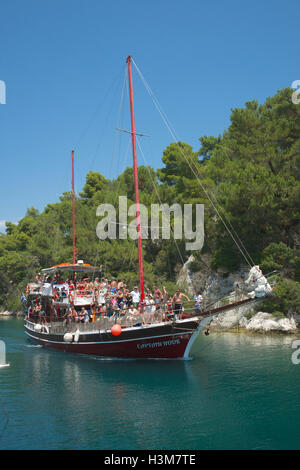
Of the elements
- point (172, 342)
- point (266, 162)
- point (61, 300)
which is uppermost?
point (266, 162)

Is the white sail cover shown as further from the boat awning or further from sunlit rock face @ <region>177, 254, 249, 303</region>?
sunlit rock face @ <region>177, 254, 249, 303</region>

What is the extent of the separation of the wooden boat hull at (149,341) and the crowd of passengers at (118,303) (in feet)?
1.75

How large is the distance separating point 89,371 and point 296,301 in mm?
17141

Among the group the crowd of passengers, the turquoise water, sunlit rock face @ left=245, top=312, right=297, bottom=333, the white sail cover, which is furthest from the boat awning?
the white sail cover

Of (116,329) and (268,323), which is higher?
(116,329)

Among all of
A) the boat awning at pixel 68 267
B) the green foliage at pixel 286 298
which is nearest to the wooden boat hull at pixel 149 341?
the boat awning at pixel 68 267

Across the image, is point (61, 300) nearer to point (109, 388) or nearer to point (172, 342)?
point (172, 342)

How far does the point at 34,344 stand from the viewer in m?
32.2

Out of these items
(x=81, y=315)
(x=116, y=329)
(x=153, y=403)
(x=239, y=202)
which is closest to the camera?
(x=153, y=403)

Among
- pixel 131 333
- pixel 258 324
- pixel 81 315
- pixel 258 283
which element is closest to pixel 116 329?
pixel 131 333

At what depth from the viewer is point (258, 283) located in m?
18.1

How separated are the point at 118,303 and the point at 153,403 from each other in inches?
358

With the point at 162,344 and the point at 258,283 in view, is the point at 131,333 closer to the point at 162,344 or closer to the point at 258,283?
the point at 162,344
